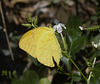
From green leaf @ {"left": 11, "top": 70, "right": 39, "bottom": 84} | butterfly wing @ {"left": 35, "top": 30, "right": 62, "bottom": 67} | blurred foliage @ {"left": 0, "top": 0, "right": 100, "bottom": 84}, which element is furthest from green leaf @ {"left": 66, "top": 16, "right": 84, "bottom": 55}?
green leaf @ {"left": 11, "top": 70, "right": 39, "bottom": 84}

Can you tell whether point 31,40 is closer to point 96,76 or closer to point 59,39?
point 59,39

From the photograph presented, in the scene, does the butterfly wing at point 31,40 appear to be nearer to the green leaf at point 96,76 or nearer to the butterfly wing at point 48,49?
the butterfly wing at point 48,49

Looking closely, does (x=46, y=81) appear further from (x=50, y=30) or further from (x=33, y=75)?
(x=50, y=30)

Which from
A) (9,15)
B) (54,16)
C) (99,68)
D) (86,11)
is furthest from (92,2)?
(99,68)

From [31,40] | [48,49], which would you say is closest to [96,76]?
[48,49]

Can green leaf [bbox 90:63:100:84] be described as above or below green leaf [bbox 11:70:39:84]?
above

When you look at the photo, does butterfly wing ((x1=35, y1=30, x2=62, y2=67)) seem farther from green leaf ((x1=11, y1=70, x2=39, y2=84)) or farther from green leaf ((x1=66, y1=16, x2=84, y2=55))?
green leaf ((x1=11, y1=70, x2=39, y2=84))
